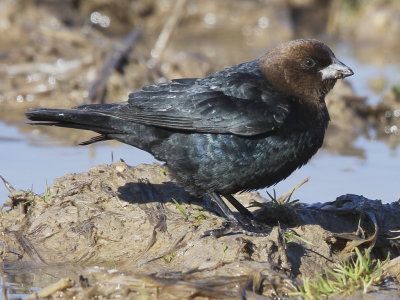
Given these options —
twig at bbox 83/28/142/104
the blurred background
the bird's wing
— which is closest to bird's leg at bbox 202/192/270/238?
the bird's wing

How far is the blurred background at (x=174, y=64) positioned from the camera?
8734 millimetres

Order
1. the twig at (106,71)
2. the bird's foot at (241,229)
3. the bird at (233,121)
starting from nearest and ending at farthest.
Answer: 1. the bird's foot at (241,229)
2. the bird at (233,121)
3. the twig at (106,71)

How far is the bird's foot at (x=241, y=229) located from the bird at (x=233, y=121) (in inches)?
0.5

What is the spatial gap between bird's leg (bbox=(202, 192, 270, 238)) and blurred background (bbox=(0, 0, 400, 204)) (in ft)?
3.74

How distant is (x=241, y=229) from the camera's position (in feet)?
19.7

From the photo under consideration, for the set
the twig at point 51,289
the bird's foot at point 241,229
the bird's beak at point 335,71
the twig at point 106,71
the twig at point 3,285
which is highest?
the twig at point 106,71

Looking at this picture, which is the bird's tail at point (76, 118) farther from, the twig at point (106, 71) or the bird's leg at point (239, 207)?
the twig at point (106, 71)

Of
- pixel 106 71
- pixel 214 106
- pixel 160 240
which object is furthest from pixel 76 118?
pixel 106 71

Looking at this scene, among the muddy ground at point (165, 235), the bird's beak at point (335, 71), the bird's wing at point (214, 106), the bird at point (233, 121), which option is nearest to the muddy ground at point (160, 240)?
the muddy ground at point (165, 235)

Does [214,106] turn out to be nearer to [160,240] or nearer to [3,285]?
[160,240]

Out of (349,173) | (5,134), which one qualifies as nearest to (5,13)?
(5,134)

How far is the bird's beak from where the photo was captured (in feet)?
21.7

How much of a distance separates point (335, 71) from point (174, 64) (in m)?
5.50

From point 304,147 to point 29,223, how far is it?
2.05 metres
